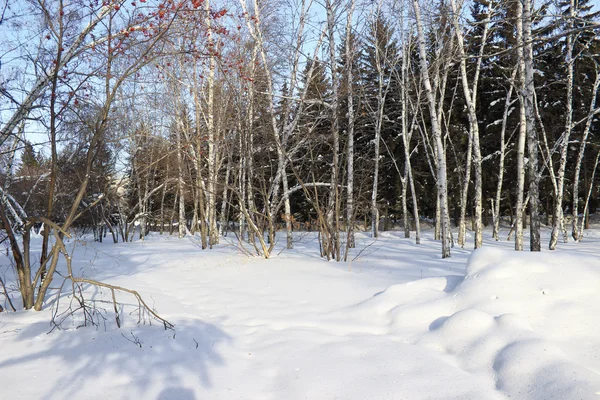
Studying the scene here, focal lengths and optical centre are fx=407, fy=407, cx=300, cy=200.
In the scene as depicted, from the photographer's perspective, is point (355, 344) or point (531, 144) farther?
point (531, 144)

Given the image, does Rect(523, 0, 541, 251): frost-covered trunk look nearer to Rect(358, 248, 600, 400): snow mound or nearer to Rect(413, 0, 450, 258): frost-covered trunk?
Rect(413, 0, 450, 258): frost-covered trunk

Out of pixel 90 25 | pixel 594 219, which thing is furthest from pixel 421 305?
pixel 594 219

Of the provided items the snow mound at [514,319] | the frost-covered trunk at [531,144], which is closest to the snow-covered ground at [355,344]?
the snow mound at [514,319]

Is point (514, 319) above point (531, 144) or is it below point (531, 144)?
below

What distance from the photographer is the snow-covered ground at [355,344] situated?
8.79 feet

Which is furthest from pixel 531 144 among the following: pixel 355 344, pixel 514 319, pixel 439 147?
pixel 355 344

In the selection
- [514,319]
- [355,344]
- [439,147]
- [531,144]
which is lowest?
[355,344]

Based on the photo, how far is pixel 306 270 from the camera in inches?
264

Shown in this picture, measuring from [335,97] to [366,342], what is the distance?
5.92 meters

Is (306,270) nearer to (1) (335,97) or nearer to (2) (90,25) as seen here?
(1) (335,97)

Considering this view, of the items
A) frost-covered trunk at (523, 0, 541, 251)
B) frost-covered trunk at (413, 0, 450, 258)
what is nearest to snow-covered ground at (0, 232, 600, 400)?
frost-covered trunk at (523, 0, 541, 251)

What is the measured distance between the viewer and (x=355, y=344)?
3445 mm

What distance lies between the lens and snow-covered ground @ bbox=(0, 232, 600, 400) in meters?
2.68

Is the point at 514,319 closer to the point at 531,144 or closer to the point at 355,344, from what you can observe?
the point at 355,344
